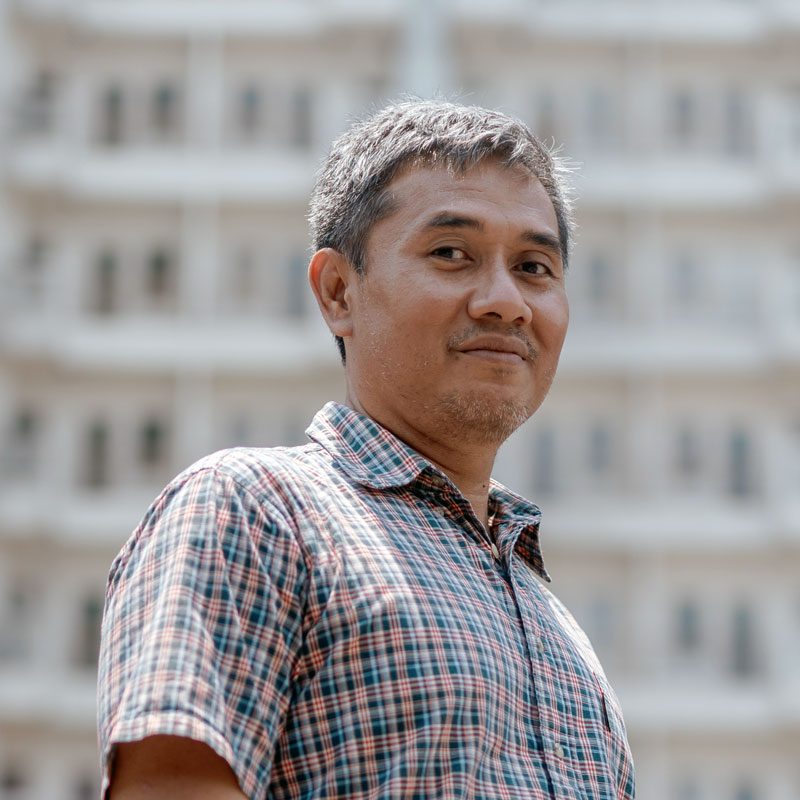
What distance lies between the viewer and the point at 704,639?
21141mm

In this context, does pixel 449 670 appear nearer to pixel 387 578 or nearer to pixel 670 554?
pixel 387 578

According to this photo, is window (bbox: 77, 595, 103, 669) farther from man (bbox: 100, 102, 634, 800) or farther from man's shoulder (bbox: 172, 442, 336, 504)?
man's shoulder (bbox: 172, 442, 336, 504)

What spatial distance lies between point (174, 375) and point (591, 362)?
5.91 metres

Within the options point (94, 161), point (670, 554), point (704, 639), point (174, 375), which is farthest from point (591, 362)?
point (94, 161)

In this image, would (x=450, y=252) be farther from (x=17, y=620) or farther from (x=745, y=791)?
(x=17, y=620)

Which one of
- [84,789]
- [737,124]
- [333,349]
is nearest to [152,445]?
[333,349]

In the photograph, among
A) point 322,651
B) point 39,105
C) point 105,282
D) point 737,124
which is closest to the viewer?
point 322,651

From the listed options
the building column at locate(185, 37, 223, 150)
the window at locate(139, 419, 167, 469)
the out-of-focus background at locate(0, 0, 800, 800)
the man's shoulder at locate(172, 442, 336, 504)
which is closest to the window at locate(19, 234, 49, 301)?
the out-of-focus background at locate(0, 0, 800, 800)

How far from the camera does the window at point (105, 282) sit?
2250 cm

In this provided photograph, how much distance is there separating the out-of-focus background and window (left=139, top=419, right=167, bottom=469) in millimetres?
52

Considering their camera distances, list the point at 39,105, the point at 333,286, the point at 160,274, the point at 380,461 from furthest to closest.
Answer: the point at 39,105 → the point at 160,274 → the point at 333,286 → the point at 380,461

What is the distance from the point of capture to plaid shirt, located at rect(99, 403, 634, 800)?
1635mm

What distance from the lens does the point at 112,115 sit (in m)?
23.3

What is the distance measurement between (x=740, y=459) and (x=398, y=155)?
20340 millimetres
